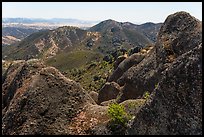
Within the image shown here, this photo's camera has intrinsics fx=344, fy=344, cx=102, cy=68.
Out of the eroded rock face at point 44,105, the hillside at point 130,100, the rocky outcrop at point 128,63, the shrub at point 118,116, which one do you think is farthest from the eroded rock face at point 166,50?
the shrub at point 118,116

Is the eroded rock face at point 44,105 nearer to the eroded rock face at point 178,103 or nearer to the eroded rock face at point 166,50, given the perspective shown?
the eroded rock face at point 178,103

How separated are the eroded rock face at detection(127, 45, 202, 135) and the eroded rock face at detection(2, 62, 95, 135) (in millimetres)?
10028

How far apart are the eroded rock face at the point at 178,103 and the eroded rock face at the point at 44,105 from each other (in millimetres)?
10028

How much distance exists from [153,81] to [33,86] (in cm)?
2240

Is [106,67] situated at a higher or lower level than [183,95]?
lower

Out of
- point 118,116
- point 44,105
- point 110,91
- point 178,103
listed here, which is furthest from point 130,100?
point 110,91

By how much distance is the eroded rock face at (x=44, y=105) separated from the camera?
3264cm

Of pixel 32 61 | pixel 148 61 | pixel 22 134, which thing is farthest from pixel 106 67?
pixel 22 134

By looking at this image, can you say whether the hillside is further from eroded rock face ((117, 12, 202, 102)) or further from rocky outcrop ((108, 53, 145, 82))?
rocky outcrop ((108, 53, 145, 82))

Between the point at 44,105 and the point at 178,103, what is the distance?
15.1 metres

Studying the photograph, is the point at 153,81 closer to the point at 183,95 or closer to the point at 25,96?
the point at 25,96

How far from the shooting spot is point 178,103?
2372cm

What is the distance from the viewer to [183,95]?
23.5 metres

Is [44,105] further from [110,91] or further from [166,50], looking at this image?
[110,91]
